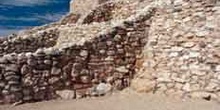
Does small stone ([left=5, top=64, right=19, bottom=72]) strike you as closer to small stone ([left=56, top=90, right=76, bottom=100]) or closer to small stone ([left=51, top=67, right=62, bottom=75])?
small stone ([left=51, top=67, right=62, bottom=75])

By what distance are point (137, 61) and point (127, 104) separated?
1.56 m

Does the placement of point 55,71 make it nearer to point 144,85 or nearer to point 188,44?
point 144,85

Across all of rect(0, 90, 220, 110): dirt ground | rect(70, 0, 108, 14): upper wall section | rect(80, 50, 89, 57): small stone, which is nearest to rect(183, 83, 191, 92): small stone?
rect(0, 90, 220, 110): dirt ground

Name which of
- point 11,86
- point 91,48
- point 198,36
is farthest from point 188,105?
point 11,86

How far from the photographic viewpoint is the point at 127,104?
8938 mm

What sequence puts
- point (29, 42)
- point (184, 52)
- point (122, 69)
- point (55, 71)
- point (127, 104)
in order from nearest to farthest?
1. point (127, 104)
2. point (55, 71)
3. point (184, 52)
4. point (122, 69)
5. point (29, 42)

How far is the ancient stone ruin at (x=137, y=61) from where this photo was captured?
9.19m

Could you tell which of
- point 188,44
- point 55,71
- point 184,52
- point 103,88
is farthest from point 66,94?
point 188,44

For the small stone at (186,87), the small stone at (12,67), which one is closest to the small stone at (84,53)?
the small stone at (12,67)

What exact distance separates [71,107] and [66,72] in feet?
3.03

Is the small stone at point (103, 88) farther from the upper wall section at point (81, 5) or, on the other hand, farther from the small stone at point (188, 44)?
the upper wall section at point (81, 5)

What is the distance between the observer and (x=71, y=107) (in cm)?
890

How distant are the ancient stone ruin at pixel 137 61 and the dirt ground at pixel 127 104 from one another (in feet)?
0.65

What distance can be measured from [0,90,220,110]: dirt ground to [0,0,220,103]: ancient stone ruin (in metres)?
0.20
